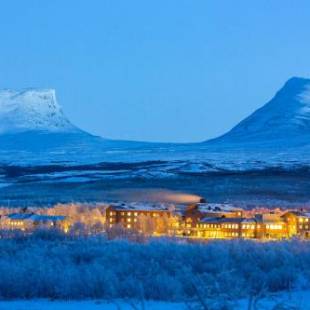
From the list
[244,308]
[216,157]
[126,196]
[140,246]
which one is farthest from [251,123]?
[244,308]

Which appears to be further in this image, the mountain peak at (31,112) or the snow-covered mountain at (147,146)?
the mountain peak at (31,112)

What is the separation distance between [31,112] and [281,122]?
52774mm

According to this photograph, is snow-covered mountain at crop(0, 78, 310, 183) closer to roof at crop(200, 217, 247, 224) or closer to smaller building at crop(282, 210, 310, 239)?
smaller building at crop(282, 210, 310, 239)

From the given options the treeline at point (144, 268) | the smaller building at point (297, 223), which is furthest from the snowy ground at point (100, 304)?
the smaller building at point (297, 223)

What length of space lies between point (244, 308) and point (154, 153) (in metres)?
101

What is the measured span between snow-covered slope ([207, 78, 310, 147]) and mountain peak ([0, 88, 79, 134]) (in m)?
32.7

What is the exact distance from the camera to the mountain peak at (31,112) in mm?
163000

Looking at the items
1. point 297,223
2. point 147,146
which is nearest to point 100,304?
point 297,223

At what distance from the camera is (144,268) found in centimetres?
2464

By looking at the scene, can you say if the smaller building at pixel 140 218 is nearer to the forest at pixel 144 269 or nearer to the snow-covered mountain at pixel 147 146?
the forest at pixel 144 269

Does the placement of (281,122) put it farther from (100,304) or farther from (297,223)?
(100,304)

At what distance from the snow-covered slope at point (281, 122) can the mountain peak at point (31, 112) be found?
32734mm

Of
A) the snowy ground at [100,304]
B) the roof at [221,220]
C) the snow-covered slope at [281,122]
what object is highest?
the snow-covered slope at [281,122]

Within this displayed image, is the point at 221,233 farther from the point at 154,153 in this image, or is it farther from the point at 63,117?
the point at 63,117
